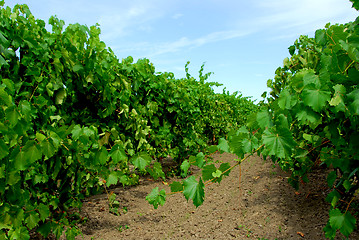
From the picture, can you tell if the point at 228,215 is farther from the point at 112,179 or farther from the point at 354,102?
the point at 354,102

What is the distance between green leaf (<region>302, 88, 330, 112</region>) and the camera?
1.32 meters

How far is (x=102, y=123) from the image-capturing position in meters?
3.52

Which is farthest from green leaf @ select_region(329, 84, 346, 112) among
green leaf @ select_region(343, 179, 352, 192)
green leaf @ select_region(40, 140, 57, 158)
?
green leaf @ select_region(40, 140, 57, 158)

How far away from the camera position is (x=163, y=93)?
5289mm

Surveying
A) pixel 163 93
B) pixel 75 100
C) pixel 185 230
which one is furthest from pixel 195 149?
pixel 75 100

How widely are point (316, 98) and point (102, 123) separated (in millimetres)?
2812

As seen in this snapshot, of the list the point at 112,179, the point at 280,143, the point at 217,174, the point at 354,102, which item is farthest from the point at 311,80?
the point at 112,179

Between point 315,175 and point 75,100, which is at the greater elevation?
point 75,100

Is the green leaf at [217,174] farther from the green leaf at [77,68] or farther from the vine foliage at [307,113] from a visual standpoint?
the green leaf at [77,68]

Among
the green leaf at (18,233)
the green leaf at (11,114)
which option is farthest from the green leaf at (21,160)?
the green leaf at (18,233)

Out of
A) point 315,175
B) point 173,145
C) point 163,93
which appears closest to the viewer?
Answer: point 315,175

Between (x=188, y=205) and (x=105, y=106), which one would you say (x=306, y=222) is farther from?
(x=105, y=106)

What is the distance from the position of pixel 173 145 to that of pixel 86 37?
3.55 m

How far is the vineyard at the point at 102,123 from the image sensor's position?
4.75 feet
